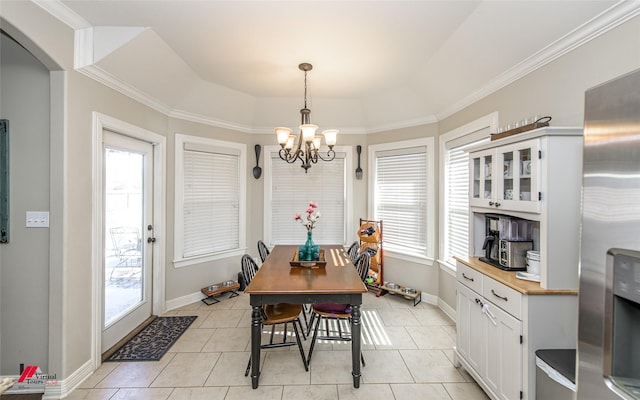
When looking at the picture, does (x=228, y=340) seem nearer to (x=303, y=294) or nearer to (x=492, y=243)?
(x=303, y=294)

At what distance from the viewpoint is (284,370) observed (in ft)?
7.84

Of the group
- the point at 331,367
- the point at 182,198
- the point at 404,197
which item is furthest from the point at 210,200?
the point at 404,197

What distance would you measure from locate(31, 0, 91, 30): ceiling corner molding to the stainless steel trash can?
390 cm

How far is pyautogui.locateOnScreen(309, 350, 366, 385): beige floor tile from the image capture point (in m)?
2.26

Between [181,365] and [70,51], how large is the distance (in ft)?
9.03

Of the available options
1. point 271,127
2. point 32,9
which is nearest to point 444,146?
point 271,127

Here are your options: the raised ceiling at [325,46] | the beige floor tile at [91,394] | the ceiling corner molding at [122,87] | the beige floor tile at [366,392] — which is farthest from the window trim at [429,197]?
the beige floor tile at [91,394]

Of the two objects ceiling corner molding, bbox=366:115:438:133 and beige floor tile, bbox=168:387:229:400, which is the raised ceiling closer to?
ceiling corner molding, bbox=366:115:438:133

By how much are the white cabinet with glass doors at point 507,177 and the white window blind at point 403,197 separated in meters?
1.47

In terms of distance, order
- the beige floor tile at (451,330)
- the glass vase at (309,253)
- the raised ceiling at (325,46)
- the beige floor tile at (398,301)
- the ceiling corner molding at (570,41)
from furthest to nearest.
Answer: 1. the beige floor tile at (398,301)
2. the beige floor tile at (451,330)
3. the glass vase at (309,253)
4. the raised ceiling at (325,46)
5. the ceiling corner molding at (570,41)

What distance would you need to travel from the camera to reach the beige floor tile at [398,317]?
324cm

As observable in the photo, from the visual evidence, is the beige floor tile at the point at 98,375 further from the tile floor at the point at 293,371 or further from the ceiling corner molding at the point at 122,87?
the ceiling corner molding at the point at 122,87

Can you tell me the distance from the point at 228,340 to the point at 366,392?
4.95 ft

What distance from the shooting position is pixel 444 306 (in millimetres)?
3537
